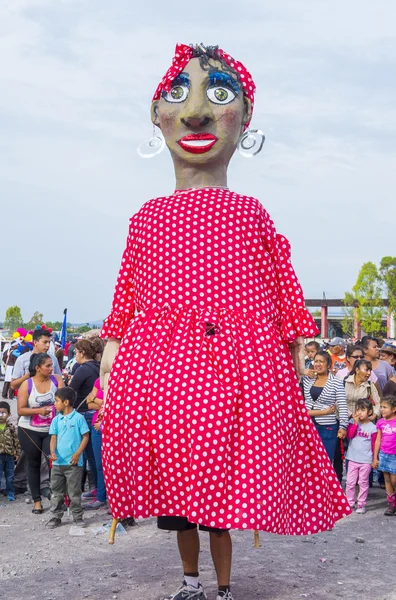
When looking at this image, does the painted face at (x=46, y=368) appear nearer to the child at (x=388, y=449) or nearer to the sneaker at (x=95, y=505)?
the sneaker at (x=95, y=505)

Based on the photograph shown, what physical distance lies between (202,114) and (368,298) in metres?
50.3

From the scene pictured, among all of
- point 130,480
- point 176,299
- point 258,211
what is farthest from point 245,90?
point 130,480

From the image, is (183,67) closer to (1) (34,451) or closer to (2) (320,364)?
(2) (320,364)

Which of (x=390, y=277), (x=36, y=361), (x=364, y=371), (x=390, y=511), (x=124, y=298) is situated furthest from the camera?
(x=390, y=277)

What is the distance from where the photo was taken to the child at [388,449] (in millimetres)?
7082

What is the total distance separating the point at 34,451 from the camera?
7230mm

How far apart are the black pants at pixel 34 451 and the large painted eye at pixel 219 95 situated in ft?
13.0

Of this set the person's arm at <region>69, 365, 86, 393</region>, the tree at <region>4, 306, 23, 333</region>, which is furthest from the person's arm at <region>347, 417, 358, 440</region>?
the tree at <region>4, 306, 23, 333</region>

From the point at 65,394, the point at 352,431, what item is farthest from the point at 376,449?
the point at 65,394

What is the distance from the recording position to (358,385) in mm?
8305

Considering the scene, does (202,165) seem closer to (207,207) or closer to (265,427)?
(207,207)

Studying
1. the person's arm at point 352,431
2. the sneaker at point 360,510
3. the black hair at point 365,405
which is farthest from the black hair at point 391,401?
the sneaker at point 360,510

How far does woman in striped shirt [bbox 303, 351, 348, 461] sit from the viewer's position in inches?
294

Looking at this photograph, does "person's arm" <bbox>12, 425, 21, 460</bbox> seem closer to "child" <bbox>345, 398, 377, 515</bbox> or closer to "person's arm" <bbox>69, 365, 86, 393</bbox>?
"person's arm" <bbox>69, 365, 86, 393</bbox>
